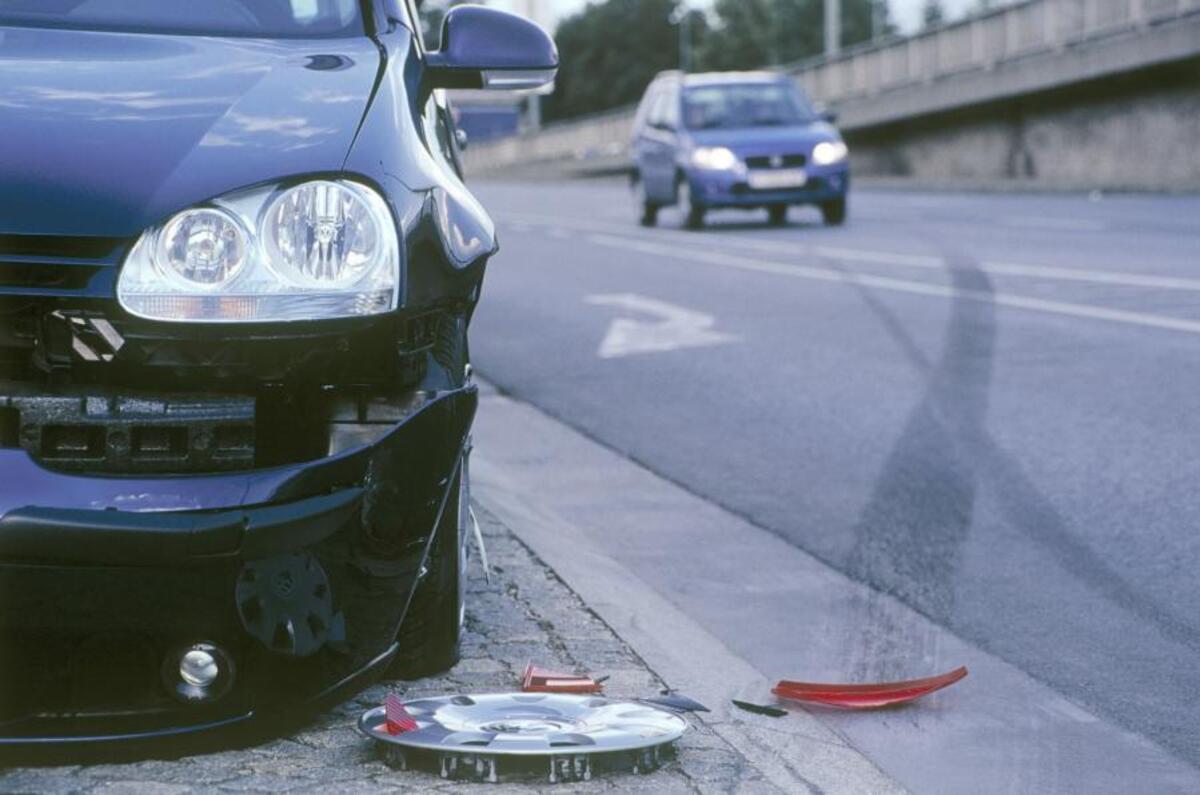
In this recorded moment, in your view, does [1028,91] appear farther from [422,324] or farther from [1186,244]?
[422,324]

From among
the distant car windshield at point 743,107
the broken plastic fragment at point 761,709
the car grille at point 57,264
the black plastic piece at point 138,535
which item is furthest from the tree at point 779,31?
the black plastic piece at point 138,535

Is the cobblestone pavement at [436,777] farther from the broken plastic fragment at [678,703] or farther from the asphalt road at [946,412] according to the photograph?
the asphalt road at [946,412]

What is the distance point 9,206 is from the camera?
3.34 metres

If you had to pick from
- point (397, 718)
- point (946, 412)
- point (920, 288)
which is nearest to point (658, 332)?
point (920, 288)

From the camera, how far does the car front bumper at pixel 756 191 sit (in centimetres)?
2392

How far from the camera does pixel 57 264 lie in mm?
3324

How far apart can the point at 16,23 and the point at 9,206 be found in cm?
91

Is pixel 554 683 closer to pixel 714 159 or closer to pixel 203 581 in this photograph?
pixel 203 581

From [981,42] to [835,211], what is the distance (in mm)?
20539

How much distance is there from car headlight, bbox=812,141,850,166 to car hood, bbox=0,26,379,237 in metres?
20.5

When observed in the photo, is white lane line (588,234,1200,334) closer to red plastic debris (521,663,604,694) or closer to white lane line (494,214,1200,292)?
white lane line (494,214,1200,292)

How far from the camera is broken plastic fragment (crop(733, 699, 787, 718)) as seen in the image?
4145 millimetres

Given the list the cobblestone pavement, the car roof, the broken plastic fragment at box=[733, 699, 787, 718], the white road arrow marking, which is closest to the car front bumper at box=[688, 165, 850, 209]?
the car roof

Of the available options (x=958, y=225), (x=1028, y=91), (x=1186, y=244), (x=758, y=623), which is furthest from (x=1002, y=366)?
(x=1028, y=91)
